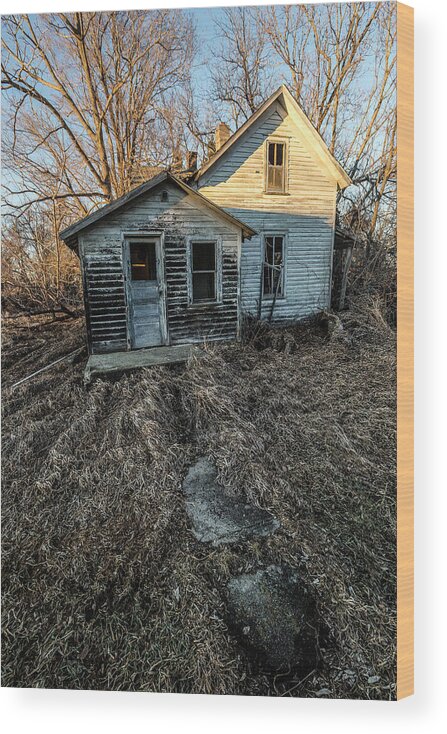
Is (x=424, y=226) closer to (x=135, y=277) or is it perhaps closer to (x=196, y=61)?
(x=196, y=61)

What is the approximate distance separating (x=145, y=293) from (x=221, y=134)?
1325 millimetres

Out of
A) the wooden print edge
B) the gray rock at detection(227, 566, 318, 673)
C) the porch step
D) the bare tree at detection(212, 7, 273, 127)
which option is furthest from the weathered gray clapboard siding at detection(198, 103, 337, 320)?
the gray rock at detection(227, 566, 318, 673)

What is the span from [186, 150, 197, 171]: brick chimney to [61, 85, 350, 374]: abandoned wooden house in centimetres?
2

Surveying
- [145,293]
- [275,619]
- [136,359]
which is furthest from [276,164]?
[275,619]

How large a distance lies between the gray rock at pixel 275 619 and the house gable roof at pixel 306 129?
243 centimetres

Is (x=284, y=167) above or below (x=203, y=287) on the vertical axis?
above

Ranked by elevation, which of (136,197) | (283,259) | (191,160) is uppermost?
(191,160)

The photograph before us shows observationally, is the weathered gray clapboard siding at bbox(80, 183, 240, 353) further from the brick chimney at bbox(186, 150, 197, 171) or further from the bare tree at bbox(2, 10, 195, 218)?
the bare tree at bbox(2, 10, 195, 218)

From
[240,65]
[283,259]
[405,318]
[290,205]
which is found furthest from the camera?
[283,259]

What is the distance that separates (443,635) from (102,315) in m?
2.99

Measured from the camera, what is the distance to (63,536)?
2.00m

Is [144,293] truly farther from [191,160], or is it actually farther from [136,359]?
[191,160]

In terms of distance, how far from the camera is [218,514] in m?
2.08

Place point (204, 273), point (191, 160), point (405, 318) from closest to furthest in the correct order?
point (405, 318) → point (191, 160) → point (204, 273)
